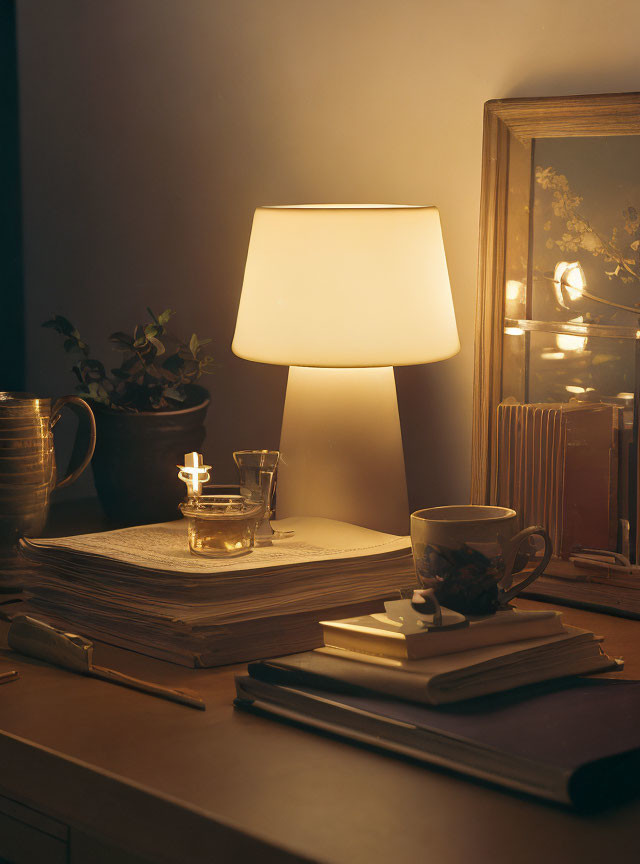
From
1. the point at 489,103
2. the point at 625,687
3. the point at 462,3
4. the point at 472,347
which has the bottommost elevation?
the point at 625,687

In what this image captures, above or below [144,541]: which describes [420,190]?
above

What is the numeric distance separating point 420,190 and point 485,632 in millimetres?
768

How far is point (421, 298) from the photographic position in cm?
119

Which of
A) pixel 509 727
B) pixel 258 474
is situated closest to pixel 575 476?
pixel 258 474

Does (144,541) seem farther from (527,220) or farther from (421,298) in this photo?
(527,220)

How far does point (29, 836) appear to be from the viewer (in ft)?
2.62

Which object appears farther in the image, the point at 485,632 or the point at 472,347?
the point at 472,347

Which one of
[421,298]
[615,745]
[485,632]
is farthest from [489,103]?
[615,745]

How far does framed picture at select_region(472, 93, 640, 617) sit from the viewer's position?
3.80ft

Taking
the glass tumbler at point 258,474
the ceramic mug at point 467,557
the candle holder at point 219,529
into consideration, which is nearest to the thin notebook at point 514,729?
the ceramic mug at point 467,557

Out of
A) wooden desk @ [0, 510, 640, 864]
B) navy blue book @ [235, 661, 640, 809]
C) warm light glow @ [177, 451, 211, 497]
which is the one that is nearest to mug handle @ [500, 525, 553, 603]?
navy blue book @ [235, 661, 640, 809]

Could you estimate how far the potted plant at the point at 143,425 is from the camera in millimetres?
1407

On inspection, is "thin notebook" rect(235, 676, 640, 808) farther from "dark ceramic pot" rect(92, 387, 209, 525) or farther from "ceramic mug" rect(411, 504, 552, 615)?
"dark ceramic pot" rect(92, 387, 209, 525)

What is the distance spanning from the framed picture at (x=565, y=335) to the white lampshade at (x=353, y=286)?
107 millimetres
